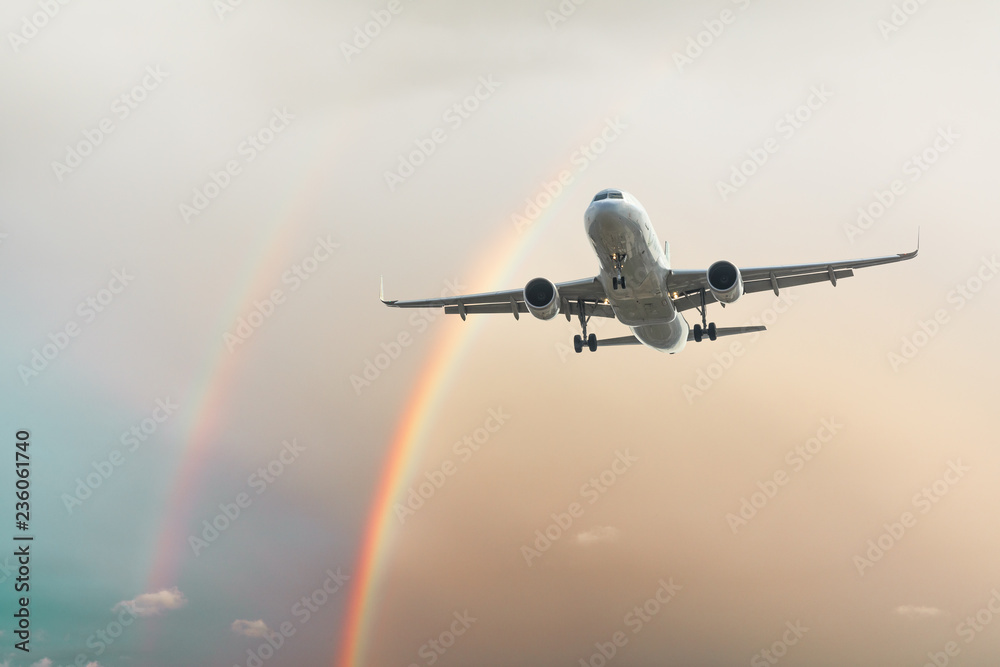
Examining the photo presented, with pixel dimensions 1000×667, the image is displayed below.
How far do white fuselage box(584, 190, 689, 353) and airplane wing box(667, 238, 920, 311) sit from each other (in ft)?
2.85

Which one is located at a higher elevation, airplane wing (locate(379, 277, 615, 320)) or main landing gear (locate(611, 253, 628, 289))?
airplane wing (locate(379, 277, 615, 320))

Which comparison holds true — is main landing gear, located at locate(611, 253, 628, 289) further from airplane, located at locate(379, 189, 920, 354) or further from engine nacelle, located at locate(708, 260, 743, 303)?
engine nacelle, located at locate(708, 260, 743, 303)

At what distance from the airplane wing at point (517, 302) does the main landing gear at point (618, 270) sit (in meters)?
3.45

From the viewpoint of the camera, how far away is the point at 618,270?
50.2 meters

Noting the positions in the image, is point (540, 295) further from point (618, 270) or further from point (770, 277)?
point (770, 277)

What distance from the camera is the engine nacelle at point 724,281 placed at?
5153 cm

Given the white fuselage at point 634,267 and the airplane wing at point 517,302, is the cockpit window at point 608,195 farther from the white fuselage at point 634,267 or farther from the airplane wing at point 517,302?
the airplane wing at point 517,302

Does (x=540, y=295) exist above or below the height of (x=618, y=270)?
above

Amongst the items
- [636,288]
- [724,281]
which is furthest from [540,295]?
[724,281]

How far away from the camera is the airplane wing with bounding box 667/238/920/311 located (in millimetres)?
52906

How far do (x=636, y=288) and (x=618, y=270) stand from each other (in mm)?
2027

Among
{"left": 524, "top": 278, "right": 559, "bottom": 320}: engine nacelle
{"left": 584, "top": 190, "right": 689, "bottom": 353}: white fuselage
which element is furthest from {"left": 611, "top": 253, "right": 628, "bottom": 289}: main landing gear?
{"left": 524, "top": 278, "right": 559, "bottom": 320}: engine nacelle

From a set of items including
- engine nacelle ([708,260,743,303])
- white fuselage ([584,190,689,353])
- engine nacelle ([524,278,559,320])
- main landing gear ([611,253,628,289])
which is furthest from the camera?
engine nacelle ([524,278,559,320])

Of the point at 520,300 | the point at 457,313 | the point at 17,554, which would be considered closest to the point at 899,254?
the point at 520,300
